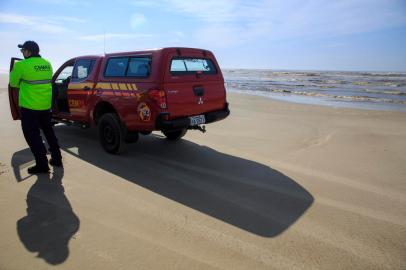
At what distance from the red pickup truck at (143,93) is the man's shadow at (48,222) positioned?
5.18 ft

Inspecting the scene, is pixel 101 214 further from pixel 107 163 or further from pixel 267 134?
pixel 267 134

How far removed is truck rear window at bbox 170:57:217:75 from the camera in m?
5.62

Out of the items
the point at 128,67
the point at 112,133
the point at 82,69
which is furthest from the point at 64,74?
the point at 128,67

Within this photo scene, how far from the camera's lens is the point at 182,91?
545cm

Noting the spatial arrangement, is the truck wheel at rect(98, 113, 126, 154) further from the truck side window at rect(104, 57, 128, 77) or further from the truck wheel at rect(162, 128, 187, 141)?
the truck wheel at rect(162, 128, 187, 141)

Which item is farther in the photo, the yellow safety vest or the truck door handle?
the truck door handle

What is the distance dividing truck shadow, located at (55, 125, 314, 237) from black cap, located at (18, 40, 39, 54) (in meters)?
1.97

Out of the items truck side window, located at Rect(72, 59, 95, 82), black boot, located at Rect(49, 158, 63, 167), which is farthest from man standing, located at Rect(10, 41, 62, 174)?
truck side window, located at Rect(72, 59, 95, 82)

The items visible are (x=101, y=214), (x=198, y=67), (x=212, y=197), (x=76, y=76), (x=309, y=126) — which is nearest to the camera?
(x=101, y=214)

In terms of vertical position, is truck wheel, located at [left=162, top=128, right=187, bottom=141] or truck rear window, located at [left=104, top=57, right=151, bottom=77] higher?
truck rear window, located at [left=104, top=57, right=151, bottom=77]

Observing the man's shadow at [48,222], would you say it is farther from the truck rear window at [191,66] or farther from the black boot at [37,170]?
the truck rear window at [191,66]

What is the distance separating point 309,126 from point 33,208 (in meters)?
7.43

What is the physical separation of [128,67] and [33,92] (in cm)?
162

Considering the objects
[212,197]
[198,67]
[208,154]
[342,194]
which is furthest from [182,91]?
[342,194]
